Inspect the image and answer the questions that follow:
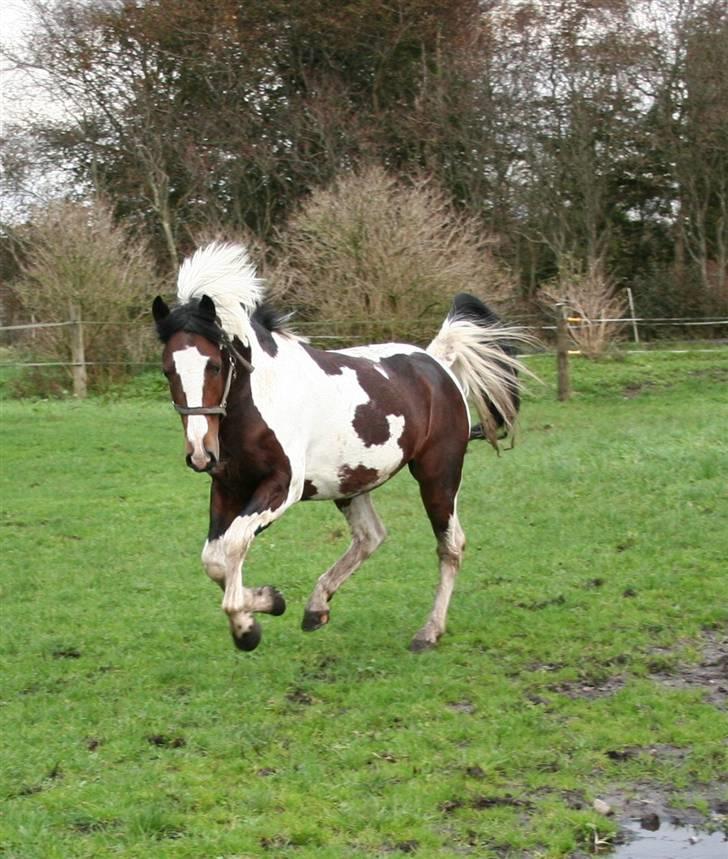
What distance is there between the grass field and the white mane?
1.80 m

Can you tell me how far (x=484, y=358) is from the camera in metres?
8.17

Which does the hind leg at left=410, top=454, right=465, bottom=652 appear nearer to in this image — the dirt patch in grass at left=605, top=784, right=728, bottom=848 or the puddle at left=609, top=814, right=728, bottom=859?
the dirt patch in grass at left=605, top=784, right=728, bottom=848

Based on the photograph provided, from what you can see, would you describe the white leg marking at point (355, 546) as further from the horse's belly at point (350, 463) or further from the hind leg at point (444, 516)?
the horse's belly at point (350, 463)

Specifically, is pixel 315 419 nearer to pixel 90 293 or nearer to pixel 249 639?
pixel 249 639

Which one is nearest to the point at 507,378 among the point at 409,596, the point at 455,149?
the point at 409,596

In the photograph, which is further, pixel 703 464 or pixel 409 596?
pixel 703 464

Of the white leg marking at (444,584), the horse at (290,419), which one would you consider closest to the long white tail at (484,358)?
the horse at (290,419)

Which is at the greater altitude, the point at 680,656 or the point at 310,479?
the point at 310,479

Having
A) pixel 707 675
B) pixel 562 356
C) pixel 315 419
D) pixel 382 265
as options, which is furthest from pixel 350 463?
pixel 382 265

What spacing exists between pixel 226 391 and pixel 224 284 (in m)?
0.57

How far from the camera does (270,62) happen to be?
32.3 meters

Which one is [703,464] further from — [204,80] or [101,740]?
[204,80]

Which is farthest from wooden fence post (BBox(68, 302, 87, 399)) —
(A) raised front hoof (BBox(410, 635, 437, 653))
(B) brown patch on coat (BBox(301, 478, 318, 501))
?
(A) raised front hoof (BBox(410, 635, 437, 653))

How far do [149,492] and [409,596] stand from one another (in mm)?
5233
